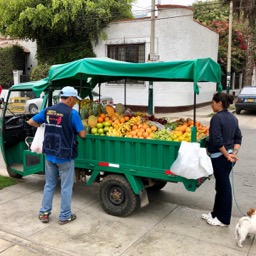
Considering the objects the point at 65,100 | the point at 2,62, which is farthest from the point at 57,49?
the point at 65,100

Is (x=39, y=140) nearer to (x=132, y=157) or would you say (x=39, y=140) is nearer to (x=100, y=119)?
(x=100, y=119)

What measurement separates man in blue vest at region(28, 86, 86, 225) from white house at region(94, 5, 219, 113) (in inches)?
514

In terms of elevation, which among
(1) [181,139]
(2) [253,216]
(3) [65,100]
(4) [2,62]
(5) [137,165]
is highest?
(4) [2,62]

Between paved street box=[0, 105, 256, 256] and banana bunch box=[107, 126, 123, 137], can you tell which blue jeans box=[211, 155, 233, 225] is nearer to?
paved street box=[0, 105, 256, 256]

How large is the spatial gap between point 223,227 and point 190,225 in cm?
44

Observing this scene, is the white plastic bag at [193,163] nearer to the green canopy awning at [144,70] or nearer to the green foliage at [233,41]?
the green canopy awning at [144,70]

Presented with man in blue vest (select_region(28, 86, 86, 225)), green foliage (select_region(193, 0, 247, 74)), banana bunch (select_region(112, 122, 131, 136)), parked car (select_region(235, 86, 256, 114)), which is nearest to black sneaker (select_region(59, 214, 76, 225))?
man in blue vest (select_region(28, 86, 86, 225))

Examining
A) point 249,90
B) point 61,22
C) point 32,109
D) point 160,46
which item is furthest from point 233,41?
point 32,109

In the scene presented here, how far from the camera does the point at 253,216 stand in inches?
153

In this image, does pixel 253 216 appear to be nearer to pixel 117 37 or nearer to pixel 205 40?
pixel 117 37

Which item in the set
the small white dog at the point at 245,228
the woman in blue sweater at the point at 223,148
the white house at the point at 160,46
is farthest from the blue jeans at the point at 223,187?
the white house at the point at 160,46

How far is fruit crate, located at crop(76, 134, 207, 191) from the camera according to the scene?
4.34m

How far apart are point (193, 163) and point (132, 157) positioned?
0.96 metres

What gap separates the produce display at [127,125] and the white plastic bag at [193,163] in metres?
0.35
